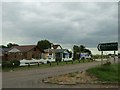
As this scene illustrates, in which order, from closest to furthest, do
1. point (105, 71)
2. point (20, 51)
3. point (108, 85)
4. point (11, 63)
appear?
point (108, 85)
point (105, 71)
point (11, 63)
point (20, 51)

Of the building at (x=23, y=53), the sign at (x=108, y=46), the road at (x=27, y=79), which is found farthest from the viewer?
the building at (x=23, y=53)

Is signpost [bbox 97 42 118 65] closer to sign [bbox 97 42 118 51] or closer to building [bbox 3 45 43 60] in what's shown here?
sign [bbox 97 42 118 51]

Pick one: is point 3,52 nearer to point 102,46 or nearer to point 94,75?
point 102,46

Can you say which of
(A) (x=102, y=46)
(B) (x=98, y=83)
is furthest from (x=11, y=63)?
(B) (x=98, y=83)

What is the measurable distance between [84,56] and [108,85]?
2843 inches

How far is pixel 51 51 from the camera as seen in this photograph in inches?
3246

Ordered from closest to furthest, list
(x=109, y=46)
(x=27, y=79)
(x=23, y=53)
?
(x=27, y=79), (x=109, y=46), (x=23, y=53)

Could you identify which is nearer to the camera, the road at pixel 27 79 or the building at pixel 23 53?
the road at pixel 27 79

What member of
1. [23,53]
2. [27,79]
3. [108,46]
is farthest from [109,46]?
[23,53]

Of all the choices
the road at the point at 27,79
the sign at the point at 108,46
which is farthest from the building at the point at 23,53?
the sign at the point at 108,46

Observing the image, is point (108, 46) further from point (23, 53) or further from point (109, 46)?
point (23, 53)

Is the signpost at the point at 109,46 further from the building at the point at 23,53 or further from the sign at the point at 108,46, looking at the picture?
the building at the point at 23,53

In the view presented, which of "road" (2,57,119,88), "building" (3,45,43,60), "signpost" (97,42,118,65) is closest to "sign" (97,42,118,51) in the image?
"signpost" (97,42,118,65)

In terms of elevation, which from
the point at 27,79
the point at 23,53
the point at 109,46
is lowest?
the point at 27,79
